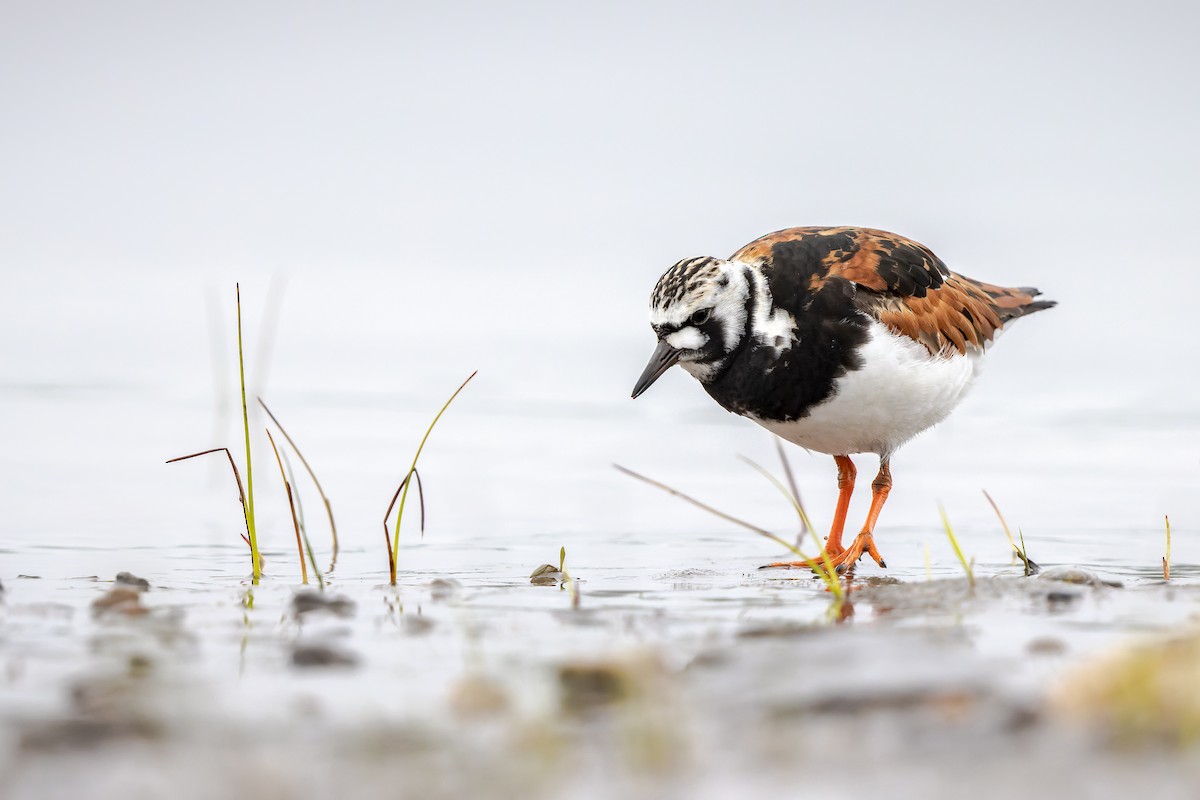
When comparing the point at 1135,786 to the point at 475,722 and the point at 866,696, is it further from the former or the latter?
the point at 475,722

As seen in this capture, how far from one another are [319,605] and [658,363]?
2238mm

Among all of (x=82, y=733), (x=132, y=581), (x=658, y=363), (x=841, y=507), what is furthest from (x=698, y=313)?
(x=82, y=733)

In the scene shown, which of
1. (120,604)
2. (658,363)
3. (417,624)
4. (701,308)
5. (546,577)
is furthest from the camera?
(658,363)

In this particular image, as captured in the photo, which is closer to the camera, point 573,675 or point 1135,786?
point 1135,786

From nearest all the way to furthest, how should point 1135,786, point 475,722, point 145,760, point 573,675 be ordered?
point 1135,786
point 145,760
point 475,722
point 573,675

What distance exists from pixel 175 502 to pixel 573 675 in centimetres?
506

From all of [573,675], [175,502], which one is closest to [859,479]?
[175,502]

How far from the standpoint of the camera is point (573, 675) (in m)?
2.62

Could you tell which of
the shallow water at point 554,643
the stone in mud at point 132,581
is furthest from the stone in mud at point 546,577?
the stone in mud at point 132,581

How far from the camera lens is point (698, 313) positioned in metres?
5.49

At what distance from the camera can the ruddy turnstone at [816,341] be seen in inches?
217

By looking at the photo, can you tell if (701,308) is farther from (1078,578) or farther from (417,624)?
(417,624)

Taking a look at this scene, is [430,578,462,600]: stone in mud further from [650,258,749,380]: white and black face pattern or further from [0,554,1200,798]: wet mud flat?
[650,258,749,380]: white and black face pattern

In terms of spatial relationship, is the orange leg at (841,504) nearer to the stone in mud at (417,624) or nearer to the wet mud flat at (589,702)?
the wet mud flat at (589,702)
